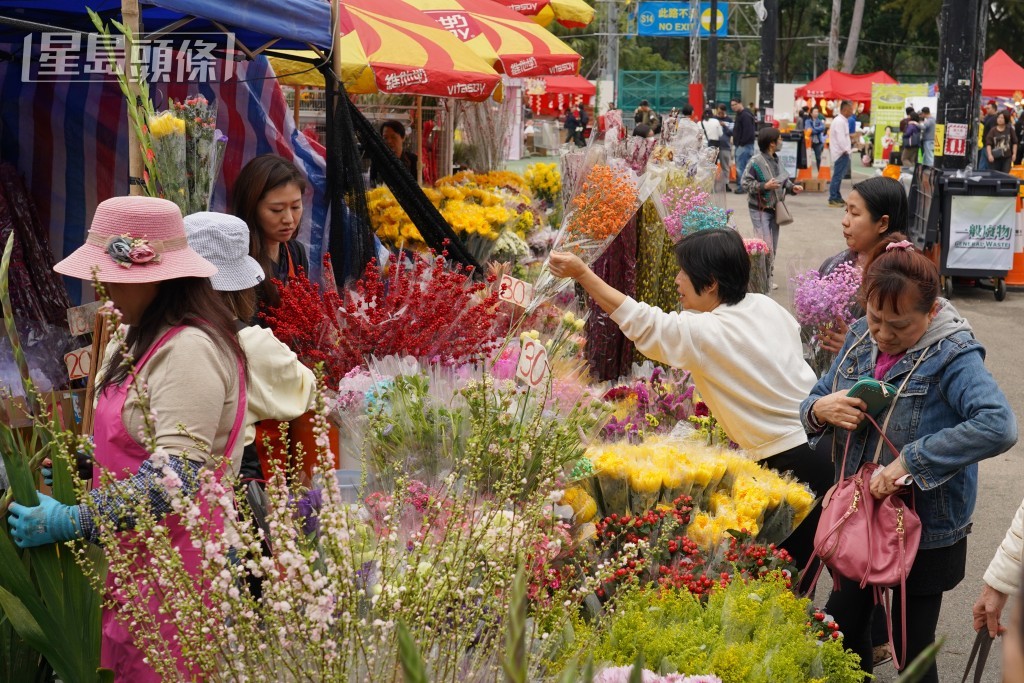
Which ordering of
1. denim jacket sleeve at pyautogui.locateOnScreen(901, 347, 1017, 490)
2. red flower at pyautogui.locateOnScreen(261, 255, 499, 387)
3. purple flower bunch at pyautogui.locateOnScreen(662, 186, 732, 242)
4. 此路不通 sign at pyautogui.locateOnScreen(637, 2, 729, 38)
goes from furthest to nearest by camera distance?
1. 此路不通 sign at pyautogui.locateOnScreen(637, 2, 729, 38)
2. purple flower bunch at pyautogui.locateOnScreen(662, 186, 732, 242)
3. red flower at pyautogui.locateOnScreen(261, 255, 499, 387)
4. denim jacket sleeve at pyautogui.locateOnScreen(901, 347, 1017, 490)

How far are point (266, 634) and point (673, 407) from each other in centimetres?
382

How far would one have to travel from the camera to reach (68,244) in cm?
632

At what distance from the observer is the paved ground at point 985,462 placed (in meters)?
4.59

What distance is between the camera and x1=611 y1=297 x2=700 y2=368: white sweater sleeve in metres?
3.84

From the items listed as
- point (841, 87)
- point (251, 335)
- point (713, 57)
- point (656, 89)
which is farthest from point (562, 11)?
point (656, 89)

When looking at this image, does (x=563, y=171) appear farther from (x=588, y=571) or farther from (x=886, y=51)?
(x=886, y=51)

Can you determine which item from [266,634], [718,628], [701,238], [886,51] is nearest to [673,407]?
[701,238]

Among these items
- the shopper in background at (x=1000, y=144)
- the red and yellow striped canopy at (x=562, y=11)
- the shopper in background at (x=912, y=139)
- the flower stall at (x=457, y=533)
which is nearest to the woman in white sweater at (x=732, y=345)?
the flower stall at (x=457, y=533)

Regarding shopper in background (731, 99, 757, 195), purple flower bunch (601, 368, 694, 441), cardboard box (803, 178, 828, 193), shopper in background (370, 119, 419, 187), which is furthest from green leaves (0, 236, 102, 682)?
cardboard box (803, 178, 828, 193)

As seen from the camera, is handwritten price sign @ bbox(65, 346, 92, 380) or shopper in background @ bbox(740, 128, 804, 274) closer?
handwritten price sign @ bbox(65, 346, 92, 380)

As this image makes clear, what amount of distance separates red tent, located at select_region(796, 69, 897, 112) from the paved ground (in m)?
24.8

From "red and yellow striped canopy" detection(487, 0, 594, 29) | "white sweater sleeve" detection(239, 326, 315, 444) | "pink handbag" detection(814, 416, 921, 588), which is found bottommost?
"pink handbag" detection(814, 416, 921, 588)

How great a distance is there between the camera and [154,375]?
249 centimetres

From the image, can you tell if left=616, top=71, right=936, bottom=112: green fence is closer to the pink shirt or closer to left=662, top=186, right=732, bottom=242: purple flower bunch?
left=662, top=186, right=732, bottom=242: purple flower bunch
